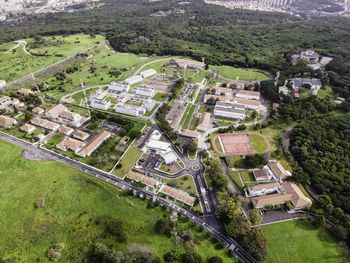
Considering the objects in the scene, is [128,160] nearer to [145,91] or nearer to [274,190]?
[145,91]

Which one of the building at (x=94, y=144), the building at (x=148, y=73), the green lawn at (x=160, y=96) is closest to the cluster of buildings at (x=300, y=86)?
the green lawn at (x=160, y=96)

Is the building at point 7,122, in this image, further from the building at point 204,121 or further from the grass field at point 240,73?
the grass field at point 240,73

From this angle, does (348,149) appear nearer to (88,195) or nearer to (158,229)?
(158,229)

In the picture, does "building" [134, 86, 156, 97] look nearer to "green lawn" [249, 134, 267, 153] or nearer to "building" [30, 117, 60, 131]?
"building" [30, 117, 60, 131]

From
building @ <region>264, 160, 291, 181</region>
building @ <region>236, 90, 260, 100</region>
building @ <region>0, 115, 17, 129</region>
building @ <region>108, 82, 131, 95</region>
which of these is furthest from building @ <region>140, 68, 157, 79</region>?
building @ <region>264, 160, 291, 181</region>

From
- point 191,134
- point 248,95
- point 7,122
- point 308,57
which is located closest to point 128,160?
point 191,134

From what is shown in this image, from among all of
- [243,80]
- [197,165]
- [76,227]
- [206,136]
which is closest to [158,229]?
[76,227]
